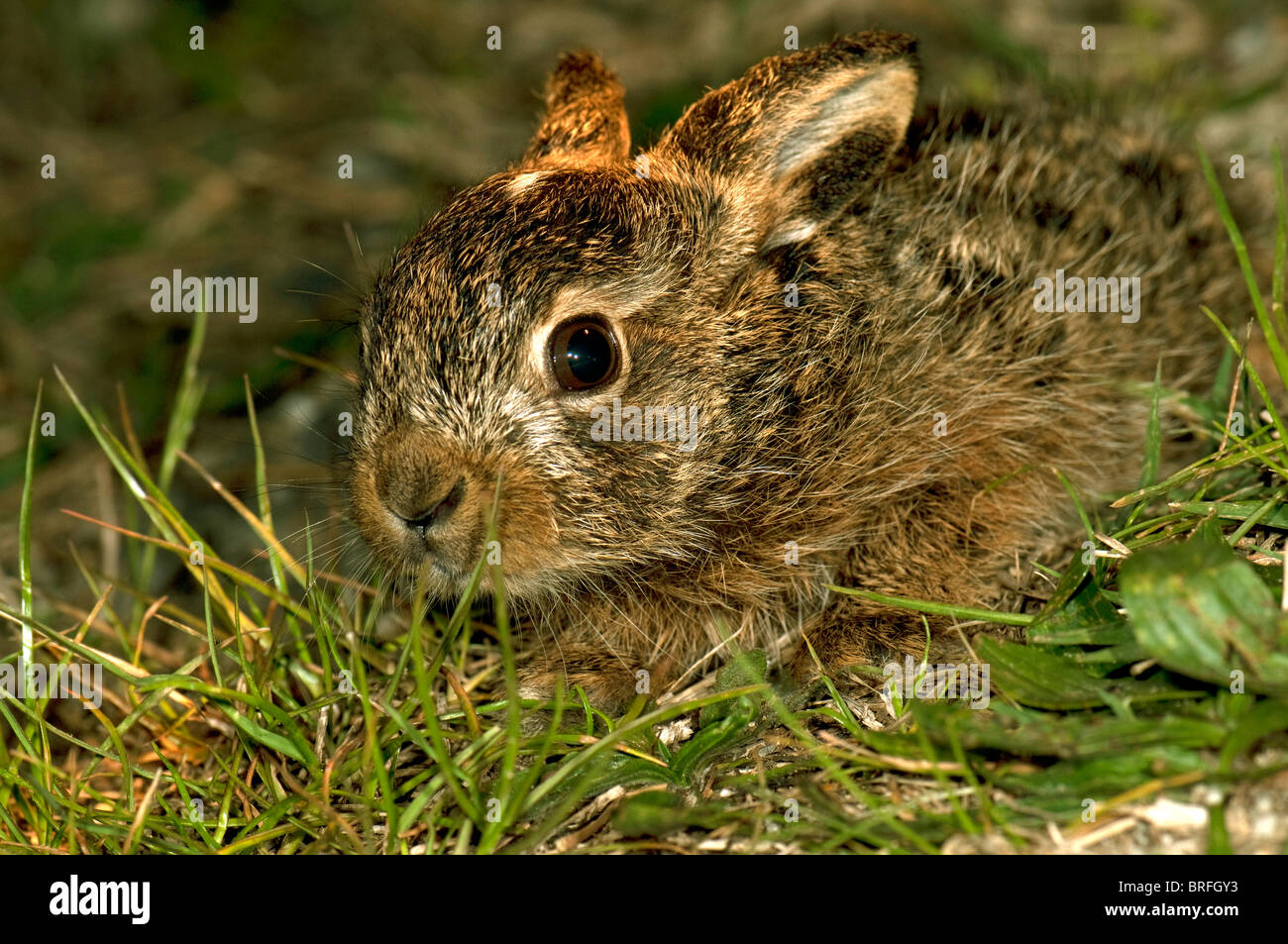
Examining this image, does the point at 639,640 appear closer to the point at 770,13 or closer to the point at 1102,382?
the point at 1102,382

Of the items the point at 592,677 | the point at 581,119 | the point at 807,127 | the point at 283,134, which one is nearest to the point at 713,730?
the point at 592,677

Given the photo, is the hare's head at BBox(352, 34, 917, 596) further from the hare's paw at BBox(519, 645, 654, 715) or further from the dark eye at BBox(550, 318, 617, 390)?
the hare's paw at BBox(519, 645, 654, 715)

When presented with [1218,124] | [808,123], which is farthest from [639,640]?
[1218,124]

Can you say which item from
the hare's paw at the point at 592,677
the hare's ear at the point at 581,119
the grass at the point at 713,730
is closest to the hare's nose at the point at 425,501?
the grass at the point at 713,730

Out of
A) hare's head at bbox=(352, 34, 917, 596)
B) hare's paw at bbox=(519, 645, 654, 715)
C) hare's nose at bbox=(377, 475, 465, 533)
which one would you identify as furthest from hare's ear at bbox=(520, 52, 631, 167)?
hare's paw at bbox=(519, 645, 654, 715)

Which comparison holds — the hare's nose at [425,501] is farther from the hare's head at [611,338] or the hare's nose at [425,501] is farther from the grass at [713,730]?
the grass at [713,730]

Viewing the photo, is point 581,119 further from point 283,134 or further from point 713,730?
point 283,134
